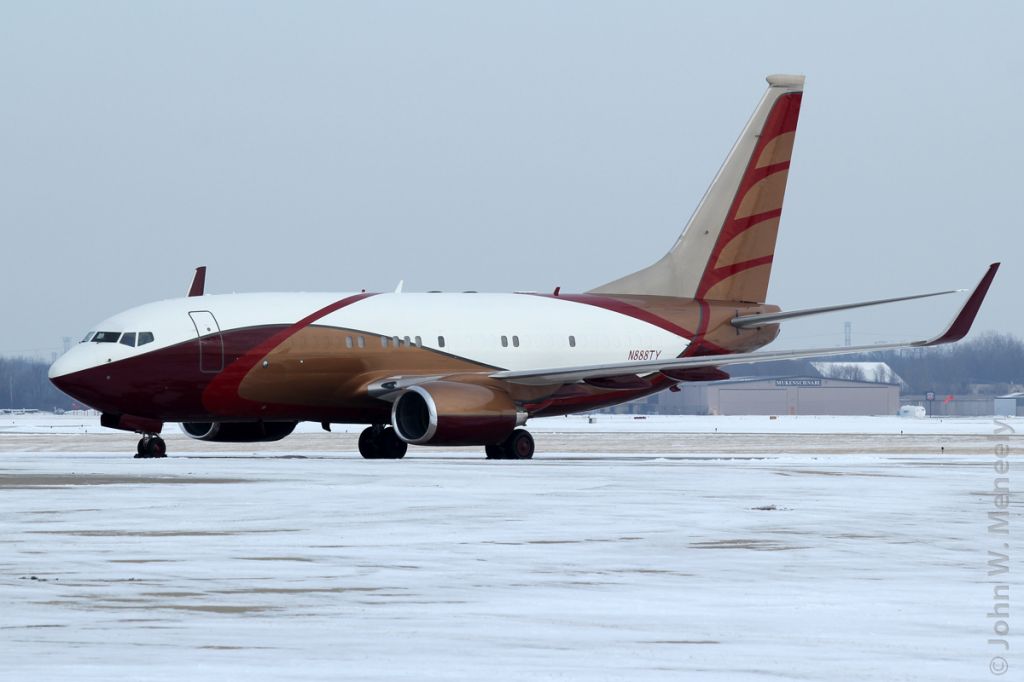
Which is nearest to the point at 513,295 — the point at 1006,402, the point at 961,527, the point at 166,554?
the point at 961,527

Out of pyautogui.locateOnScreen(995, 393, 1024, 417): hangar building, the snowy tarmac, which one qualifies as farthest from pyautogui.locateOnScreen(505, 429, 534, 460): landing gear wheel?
pyautogui.locateOnScreen(995, 393, 1024, 417): hangar building

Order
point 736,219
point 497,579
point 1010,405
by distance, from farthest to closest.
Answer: point 1010,405 → point 736,219 → point 497,579

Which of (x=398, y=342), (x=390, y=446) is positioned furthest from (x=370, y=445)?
(x=398, y=342)

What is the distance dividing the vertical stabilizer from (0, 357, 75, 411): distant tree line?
149 m

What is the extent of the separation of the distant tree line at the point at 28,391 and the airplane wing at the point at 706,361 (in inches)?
6035

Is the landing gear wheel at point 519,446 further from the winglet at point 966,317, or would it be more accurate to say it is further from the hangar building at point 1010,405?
the hangar building at point 1010,405

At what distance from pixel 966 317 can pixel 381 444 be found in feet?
46.6

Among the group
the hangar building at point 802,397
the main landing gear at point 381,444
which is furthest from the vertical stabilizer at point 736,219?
the hangar building at point 802,397

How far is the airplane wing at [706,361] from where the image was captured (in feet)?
119

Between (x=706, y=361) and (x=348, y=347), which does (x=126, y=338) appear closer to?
(x=348, y=347)

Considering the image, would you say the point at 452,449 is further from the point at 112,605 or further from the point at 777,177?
the point at 112,605

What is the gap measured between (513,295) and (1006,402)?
121734 millimetres

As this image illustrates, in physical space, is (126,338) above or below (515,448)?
above

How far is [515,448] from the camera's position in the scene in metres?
38.2
